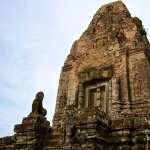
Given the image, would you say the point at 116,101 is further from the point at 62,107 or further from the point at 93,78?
the point at 62,107

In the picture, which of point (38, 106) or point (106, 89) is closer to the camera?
point (38, 106)

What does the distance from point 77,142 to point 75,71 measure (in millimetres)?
6381

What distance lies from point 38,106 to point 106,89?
11.1 feet

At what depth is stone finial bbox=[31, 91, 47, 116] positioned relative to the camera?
13.0 m

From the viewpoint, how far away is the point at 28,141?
1201 cm

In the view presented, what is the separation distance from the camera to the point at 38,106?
1312 centimetres

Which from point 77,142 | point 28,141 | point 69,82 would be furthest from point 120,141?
point 69,82

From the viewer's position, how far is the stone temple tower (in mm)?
10516

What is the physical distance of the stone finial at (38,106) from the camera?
13.0 m

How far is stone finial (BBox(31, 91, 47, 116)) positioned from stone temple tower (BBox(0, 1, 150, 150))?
0.87m

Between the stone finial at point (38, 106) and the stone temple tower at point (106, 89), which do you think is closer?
the stone temple tower at point (106, 89)

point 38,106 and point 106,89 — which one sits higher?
point 106,89

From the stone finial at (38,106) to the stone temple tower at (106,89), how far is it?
867 mm

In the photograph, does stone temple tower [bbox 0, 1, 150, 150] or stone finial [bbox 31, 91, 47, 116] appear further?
stone finial [bbox 31, 91, 47, 116]
